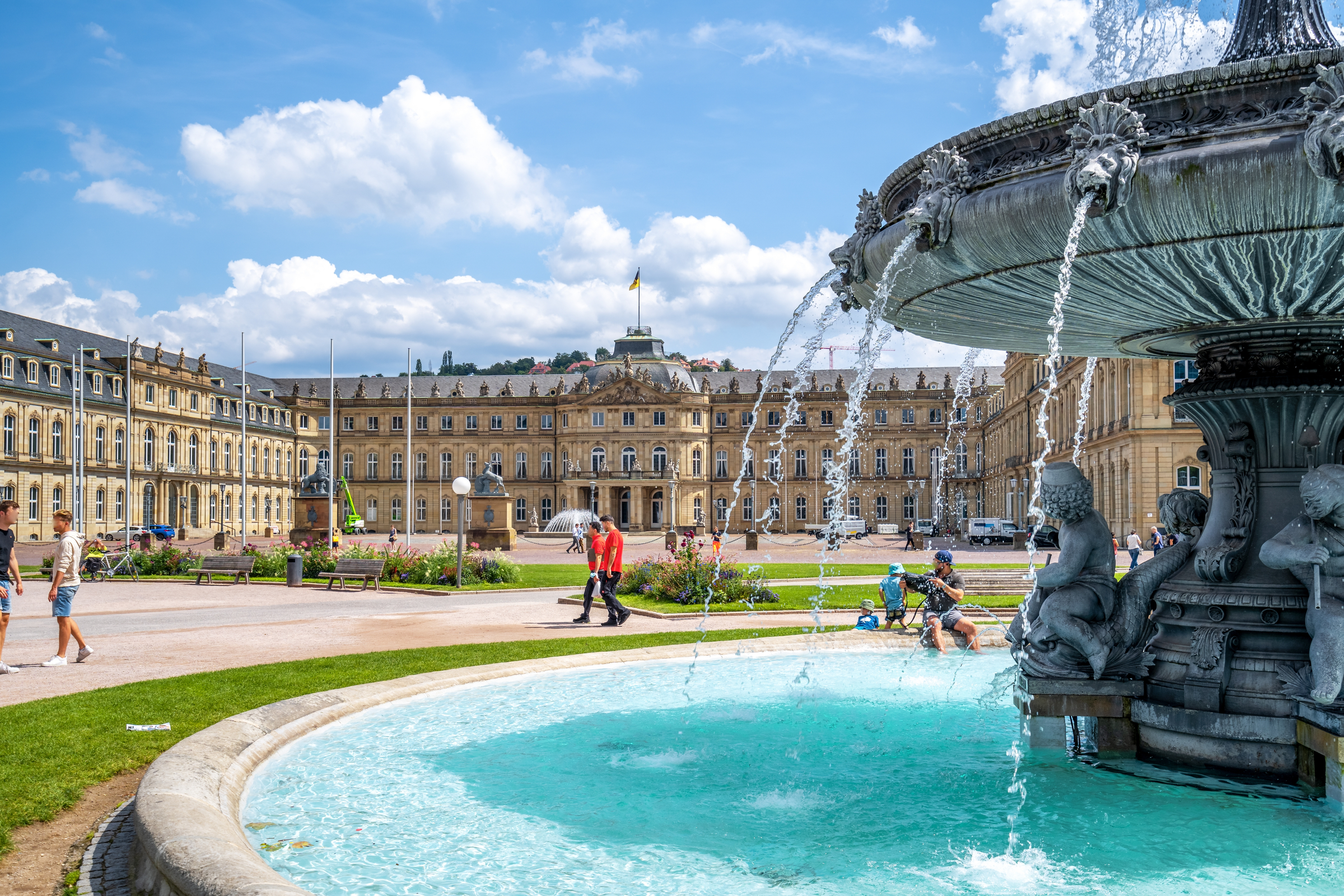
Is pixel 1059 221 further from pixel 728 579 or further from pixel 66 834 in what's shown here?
pixel 728 579

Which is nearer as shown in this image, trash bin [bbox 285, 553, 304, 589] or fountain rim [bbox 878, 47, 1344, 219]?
fountain rim [bbox 878, 47, 1344, 219]

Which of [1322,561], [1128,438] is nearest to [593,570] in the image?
[1322,561]

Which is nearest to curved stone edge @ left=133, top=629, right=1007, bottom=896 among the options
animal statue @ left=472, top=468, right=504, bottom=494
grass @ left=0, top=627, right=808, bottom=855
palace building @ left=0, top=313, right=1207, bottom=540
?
grass @ left=0, top=627, right=808, bottom=855

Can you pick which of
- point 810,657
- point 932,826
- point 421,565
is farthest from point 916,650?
point 421,565

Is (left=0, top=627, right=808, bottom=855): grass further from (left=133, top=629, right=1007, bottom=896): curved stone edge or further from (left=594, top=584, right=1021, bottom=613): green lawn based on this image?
(left=594, top=584, right=1021, bottom=613): green lawn

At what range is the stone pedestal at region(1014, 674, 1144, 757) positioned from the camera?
6.28 metres

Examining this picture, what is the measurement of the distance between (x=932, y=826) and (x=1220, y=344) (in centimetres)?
367

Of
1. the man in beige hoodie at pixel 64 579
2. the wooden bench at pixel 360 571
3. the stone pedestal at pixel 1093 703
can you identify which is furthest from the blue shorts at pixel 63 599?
the wooden bench at pixel 360 571

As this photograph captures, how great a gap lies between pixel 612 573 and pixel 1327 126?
1230cm

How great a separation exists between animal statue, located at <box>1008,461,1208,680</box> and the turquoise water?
0.60 m

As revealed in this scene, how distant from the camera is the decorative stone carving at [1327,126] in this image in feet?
13.7

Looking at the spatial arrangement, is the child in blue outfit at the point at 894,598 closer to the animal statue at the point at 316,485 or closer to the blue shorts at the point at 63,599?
the blue shorts at the point at 63,599

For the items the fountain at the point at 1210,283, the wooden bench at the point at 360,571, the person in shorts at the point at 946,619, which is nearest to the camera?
the fountain at the point at 1210,283

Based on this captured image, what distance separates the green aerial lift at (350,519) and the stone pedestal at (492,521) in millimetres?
10963
